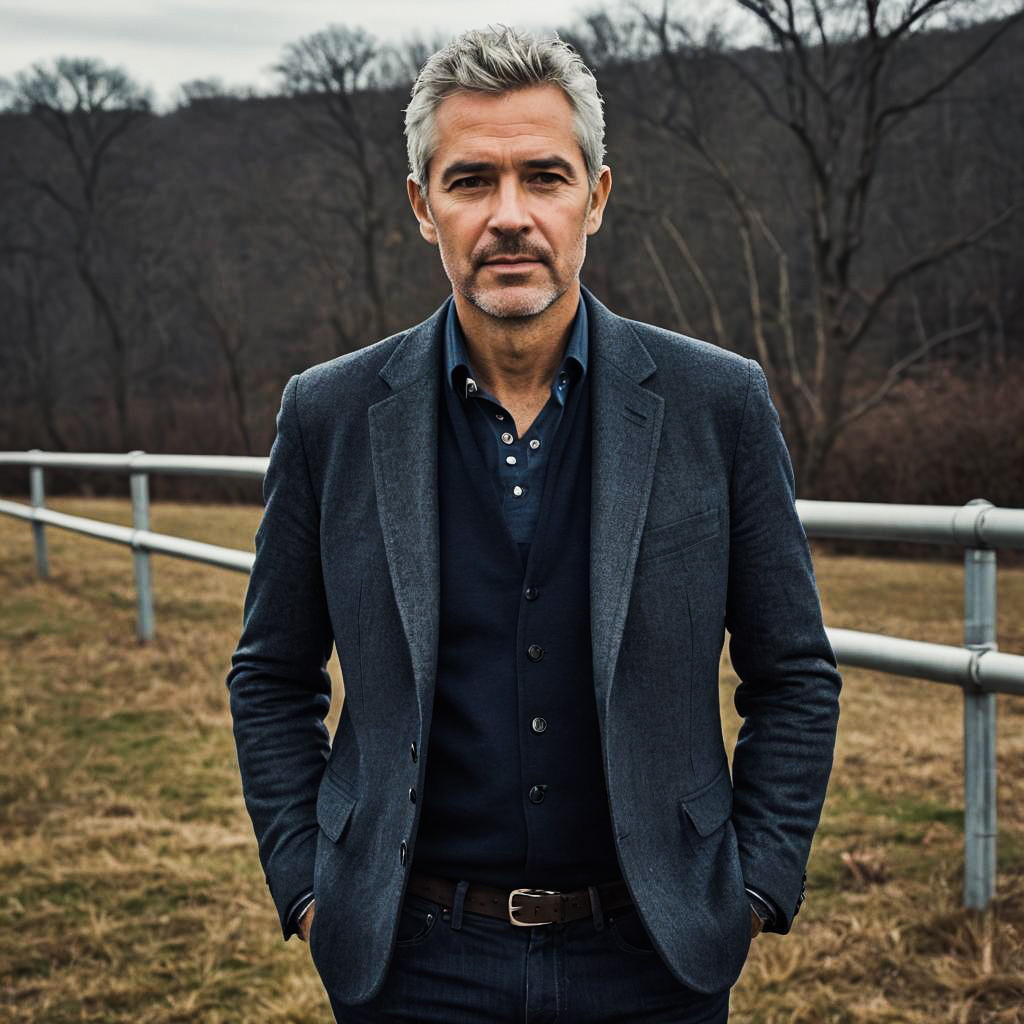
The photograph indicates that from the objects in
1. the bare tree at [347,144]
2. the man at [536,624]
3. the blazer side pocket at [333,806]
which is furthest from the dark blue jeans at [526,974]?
the bare tree at [347,144]

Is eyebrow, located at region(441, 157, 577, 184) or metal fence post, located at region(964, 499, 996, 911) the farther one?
metal fence post, located at region(964, 499, 996, 911)

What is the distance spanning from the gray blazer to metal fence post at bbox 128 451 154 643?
5402mm

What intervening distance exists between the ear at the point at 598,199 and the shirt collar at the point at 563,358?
0.12 meters

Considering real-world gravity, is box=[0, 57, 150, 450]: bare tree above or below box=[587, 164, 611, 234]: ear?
above

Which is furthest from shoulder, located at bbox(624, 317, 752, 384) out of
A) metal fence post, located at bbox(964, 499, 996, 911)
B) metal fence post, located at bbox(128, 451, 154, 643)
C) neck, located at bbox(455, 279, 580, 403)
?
metal fence post, located at bbox(128, 451, 154, 643)

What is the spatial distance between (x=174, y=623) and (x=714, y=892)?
665cm

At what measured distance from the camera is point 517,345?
1.85 meters

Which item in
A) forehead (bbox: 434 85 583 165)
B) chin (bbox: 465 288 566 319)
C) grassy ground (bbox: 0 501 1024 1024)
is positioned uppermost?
forehead (bbox: 434 85 583 165)

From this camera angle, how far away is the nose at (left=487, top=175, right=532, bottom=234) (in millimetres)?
1806

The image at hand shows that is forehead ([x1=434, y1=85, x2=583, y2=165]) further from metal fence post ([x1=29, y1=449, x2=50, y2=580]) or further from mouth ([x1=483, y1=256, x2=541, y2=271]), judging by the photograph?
metal fence post ([x1=29, y1=449, x2=50, y2=580])

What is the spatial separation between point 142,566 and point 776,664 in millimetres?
5925

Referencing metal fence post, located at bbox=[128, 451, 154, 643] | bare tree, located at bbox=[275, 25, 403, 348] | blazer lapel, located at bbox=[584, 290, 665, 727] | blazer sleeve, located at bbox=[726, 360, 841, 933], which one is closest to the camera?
blazer lapel, located at bbox=[584, 290, 665, 727]

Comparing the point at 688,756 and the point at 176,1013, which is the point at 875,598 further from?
the point at 688,756

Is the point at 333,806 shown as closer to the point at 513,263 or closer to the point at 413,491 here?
the point at 413,491
